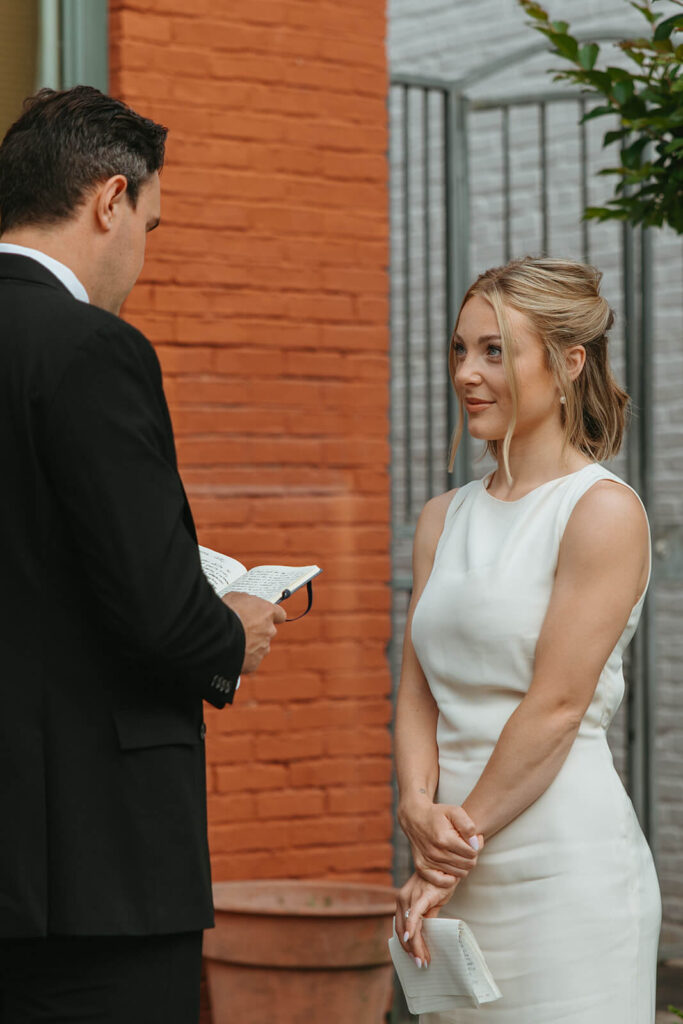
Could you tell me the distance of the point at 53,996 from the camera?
2.12 metres

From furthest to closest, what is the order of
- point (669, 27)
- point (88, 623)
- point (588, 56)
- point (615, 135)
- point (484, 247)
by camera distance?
point (484, 247) → point (615, 135) → point (588, 56) → point (669, 27) → point (88, 623)

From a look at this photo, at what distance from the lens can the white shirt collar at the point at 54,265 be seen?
2.18 m

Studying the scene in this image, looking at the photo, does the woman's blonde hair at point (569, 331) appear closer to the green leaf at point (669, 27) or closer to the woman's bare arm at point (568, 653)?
the woman's bare arm at point (568, 653)

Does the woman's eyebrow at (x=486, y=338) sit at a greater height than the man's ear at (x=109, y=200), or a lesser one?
lesser

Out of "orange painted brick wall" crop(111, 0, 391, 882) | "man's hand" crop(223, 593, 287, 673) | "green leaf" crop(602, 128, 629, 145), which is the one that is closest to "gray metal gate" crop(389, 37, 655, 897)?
"orange painted brick wall" crop(111, 0, 391, 882)

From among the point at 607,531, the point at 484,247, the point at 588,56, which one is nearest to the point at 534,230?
the point at 484,247

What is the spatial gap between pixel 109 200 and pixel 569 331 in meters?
0.81

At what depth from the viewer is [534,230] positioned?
20.2 ft

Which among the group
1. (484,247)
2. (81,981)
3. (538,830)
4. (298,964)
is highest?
(484,247)

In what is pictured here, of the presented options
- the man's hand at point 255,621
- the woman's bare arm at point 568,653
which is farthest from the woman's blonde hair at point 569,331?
the man's hand at point 255,621

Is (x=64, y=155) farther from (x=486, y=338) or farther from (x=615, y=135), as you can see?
(x=615, y=135)

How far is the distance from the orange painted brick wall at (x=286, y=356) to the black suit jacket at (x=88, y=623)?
213cm

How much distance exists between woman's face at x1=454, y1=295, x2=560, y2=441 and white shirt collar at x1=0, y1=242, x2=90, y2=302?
0.70m

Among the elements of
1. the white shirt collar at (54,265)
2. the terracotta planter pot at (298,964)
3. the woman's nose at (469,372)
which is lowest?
the terracotta planter pot at (298,964)
